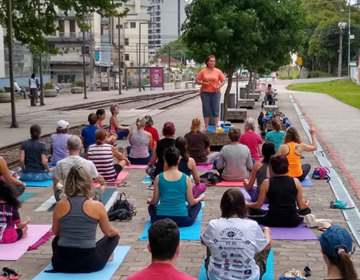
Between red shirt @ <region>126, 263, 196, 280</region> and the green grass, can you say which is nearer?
red shirt @ <region>126, 263, 196, 280</region>

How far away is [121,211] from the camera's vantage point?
827 cm

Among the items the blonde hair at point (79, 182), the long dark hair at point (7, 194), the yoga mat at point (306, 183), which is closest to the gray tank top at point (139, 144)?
the yoga mat at point (306, 183)

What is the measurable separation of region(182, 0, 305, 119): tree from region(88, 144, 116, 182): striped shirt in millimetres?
9190

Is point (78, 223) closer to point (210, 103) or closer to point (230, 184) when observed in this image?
point (230, 184)

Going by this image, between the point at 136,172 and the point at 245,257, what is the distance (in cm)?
718

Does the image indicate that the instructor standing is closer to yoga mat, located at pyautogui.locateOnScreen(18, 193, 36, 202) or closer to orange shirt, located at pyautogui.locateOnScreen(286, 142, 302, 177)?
orange shirt, located at pyautogui.locateOnScreen(286, 142, 302, 177)

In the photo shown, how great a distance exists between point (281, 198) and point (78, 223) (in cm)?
292

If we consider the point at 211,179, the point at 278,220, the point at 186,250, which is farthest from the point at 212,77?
the point at 186,250

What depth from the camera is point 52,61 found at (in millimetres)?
75250

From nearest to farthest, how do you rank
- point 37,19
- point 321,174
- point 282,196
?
1. point 282,196
2. point 321,174
3. point 37,19

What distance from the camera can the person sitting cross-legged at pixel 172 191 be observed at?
709 centimetres

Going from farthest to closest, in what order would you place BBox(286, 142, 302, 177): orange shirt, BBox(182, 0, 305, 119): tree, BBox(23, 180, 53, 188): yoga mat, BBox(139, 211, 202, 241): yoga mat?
BBox(182, 0, 305, 119): tree
BBox(23, 180, 53, 188): yoga mat
BBox(286, 142, 302, 177): orange shirt
BBox(139, 211, 202, 241): yoga mat

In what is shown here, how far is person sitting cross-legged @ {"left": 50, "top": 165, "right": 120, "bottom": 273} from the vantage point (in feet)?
18.4

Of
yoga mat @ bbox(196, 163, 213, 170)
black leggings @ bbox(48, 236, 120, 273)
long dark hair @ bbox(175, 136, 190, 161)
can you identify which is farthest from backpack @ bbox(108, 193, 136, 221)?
yoga mat @ bbox(196, 163, 213, 170)
